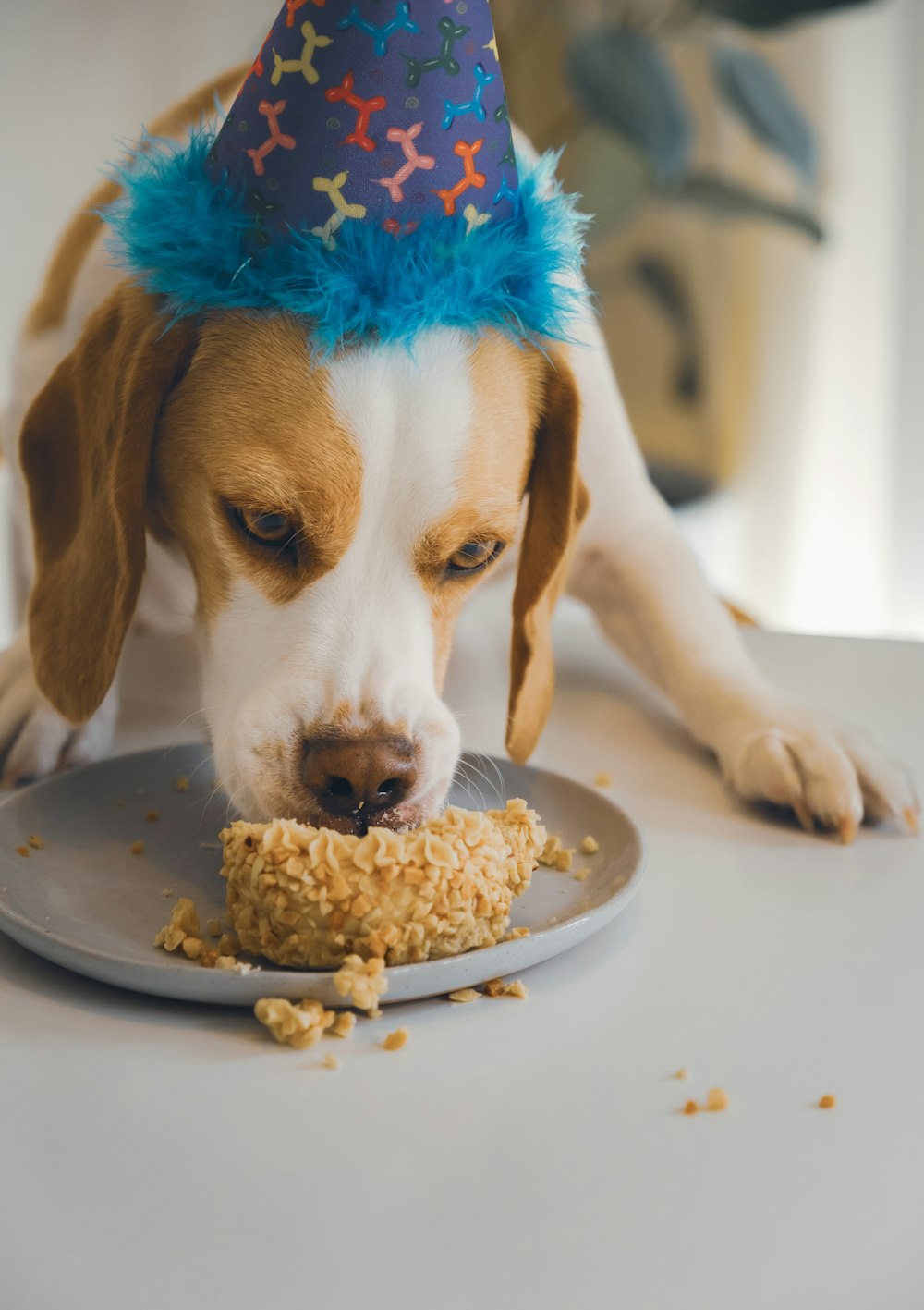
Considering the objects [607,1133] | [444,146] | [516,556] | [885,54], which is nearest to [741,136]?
[885,54]

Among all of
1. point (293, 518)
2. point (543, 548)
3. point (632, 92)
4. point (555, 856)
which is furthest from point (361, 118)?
point (632, 92)

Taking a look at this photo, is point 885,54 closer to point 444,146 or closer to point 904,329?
point 904,329

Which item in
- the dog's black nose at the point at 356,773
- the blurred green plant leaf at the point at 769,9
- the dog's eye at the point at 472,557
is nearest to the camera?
the dog's black nose at the point at 356,773

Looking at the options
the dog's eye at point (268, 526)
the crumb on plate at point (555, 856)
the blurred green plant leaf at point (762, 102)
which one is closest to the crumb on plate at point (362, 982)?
the crumb on plate at point (555, 856)

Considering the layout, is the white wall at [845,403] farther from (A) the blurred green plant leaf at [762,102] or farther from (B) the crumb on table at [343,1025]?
(B) the crumb on table at [343,1025]

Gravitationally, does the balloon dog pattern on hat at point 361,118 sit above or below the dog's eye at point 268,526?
above

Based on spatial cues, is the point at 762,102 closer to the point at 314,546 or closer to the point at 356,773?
the point at 314,546

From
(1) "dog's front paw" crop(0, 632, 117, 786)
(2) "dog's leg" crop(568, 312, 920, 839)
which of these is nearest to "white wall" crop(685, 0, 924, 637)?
(2) "dog's leg" crop(568, 312, 920, 839)
